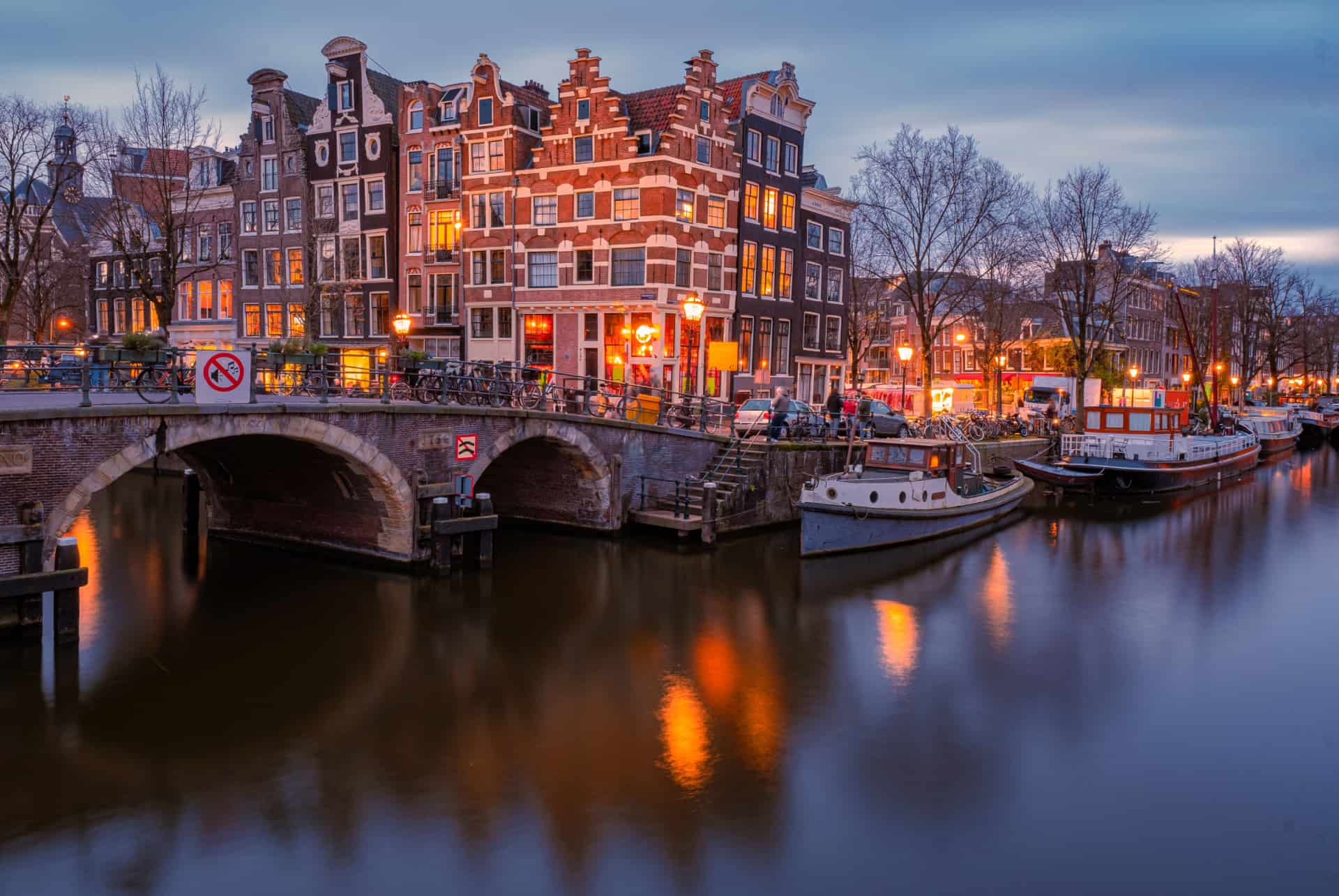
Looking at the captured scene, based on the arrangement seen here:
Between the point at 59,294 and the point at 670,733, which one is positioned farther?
the point at 59,294

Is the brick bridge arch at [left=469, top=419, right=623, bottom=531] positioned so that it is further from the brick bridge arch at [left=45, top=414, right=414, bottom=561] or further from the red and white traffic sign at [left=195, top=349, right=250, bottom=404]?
the red and white traffic sign at [left=195, top=349, right=250, bottom=404]

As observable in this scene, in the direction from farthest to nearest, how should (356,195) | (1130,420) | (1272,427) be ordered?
(1272,427) → (356,195) → (1130,420)

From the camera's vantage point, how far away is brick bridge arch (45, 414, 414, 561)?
1725 cm

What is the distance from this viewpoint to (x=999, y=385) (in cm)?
5350

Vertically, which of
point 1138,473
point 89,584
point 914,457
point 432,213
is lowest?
point 89,584

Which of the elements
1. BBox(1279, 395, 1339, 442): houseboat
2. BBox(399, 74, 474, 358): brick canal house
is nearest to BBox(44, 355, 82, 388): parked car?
BBox(399, 74, 474, 358): brick canal house

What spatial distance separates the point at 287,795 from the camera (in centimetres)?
1159

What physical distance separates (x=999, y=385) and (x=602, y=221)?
25.9m

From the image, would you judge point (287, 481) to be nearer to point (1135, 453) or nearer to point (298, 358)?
point (298, 358)

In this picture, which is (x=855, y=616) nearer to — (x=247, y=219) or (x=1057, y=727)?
(x=1057, y=727)

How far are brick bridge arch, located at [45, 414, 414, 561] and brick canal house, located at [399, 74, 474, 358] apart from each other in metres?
19.7

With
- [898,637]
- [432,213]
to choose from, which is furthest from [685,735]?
[432,213]

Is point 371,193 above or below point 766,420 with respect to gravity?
above

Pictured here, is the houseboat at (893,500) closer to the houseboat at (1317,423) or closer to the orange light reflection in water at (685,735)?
the orange light reflection in water at (685,735)
